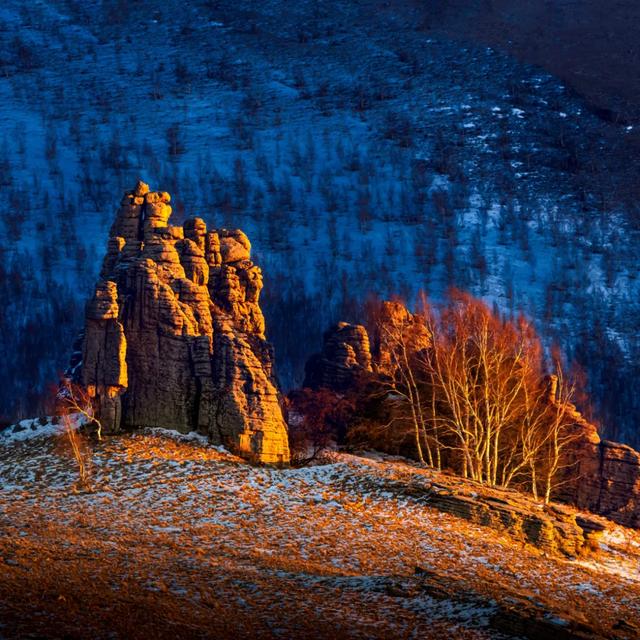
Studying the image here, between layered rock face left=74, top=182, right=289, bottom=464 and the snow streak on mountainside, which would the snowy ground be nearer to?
layered rock face left=74, top=182, right=289, bottom=464

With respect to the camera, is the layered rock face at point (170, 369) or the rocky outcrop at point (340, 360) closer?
the layered rock face at point (170, 369)

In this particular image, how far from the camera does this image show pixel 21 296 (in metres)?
133

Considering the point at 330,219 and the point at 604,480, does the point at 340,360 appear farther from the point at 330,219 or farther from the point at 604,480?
the point at 330,219

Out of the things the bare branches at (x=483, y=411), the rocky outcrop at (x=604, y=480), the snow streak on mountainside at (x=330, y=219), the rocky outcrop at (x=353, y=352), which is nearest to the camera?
the bare branches at (x=483, y=411)

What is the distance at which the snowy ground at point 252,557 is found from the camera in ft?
61.1

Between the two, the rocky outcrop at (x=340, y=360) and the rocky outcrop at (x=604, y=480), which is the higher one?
the rocky outcrop at (x=340, y=360)

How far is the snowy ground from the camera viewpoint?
18.6 m

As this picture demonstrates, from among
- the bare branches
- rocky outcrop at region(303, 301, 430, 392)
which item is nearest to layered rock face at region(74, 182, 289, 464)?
the bare branches

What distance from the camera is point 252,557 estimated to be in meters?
24.3

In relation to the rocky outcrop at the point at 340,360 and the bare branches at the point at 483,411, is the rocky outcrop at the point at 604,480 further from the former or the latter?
the rocky outcrop at the point at 340,360

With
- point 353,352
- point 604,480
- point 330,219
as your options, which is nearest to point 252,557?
point 604,480

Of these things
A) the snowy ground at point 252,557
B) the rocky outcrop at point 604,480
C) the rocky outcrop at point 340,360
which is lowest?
the rocky outcrop at point 604,480

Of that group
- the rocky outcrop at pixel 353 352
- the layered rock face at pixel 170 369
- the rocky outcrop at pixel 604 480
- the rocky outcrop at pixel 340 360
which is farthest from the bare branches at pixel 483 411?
the rocky outcrop at pixel 340 360

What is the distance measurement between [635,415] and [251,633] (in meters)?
103
